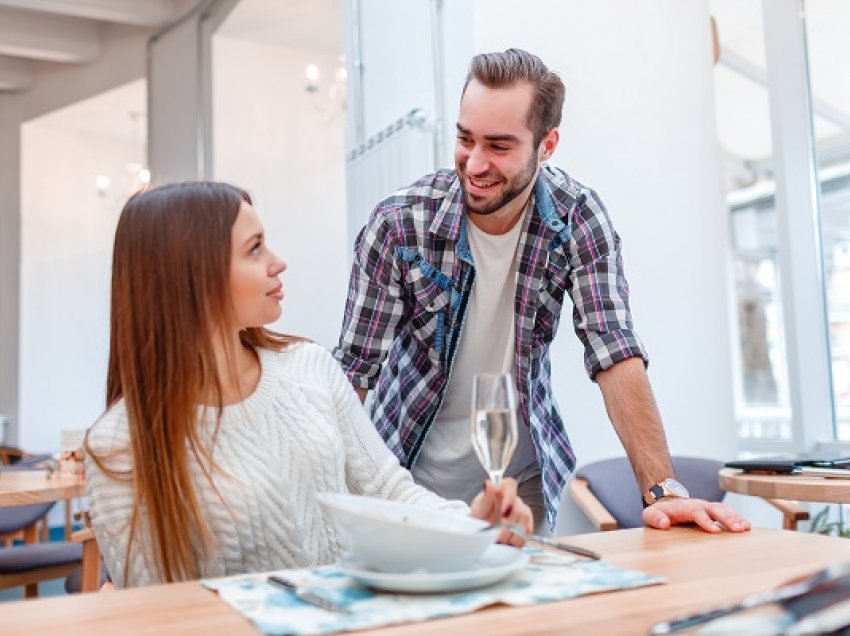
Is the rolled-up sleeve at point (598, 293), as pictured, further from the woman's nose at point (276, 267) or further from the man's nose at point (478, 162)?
the woman's nose at point (276, 267)

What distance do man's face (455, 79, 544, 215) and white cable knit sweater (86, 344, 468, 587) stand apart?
609mm

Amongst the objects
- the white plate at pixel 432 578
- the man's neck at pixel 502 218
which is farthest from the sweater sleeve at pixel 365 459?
the man's neck at pixel 502 218

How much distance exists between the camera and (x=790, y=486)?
2021 millimetres

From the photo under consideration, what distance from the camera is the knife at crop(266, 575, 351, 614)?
94 cm

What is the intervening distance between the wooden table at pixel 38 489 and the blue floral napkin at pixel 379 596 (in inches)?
83.4

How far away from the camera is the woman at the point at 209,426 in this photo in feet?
4.14

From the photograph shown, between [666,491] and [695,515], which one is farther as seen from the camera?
[666,491]

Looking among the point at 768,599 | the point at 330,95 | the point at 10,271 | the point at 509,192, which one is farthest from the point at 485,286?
the point at 10,271

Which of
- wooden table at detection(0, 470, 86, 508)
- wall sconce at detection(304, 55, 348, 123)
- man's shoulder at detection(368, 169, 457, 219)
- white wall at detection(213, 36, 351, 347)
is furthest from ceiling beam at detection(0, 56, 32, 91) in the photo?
man's shoulder at detection(368, 169, 457, 219)

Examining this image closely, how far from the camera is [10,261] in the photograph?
28.0ft

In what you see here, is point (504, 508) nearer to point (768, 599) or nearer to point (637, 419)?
point (768, 599)

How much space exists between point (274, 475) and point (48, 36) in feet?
23.8

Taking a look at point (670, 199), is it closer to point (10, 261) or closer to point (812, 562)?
point (812, 562)

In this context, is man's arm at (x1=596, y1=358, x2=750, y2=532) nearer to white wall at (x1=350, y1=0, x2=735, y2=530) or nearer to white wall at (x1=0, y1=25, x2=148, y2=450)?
white wall at (x1=350, y1=0, x2=735, y2=530)
